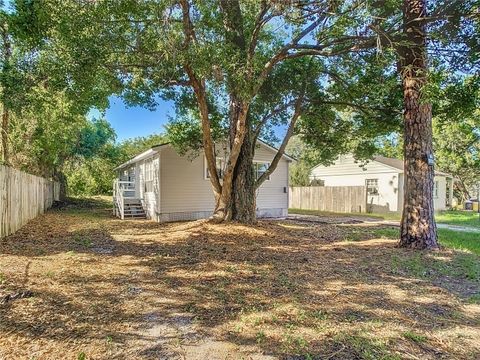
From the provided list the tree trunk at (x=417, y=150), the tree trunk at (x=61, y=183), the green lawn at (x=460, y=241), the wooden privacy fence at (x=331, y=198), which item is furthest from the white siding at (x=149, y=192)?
the wooden privacy fence at (x=331, y=198)

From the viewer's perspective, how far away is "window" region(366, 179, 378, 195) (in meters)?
20.3

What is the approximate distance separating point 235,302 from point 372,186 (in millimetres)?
18825

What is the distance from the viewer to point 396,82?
26.6ft

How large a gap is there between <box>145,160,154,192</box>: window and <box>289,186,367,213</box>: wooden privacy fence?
1113 cm

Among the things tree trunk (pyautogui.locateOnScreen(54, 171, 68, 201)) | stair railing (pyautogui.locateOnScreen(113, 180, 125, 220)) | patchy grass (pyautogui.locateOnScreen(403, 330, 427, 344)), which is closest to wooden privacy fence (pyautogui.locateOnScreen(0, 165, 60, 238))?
stair railing (pyautogui.locateOnScreen(113, 180, 125, 220))

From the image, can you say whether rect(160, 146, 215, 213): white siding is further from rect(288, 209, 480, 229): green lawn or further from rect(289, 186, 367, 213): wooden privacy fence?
rect(289, 186, 367, 213): wooden privacy fence

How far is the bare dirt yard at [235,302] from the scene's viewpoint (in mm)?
2715

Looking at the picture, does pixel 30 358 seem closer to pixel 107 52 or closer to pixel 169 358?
pixel 169 358

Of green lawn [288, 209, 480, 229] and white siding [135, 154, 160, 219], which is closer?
white siding [135, 154, 160, 219]

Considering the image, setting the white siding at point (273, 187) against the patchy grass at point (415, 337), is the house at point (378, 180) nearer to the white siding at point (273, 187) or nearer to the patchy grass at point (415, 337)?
the white siding at point (273, 187)

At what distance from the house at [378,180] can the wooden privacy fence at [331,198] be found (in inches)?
45.2

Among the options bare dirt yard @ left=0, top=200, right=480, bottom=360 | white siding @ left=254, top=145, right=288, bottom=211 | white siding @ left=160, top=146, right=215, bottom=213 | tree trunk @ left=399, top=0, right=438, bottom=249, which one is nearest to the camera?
bare dirt yard @ left=0, top=200, right=480, bottom=360

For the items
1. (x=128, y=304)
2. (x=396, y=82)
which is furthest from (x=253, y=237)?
(x=396, y=82)

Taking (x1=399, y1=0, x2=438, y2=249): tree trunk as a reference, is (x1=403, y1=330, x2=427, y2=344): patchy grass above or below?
below
